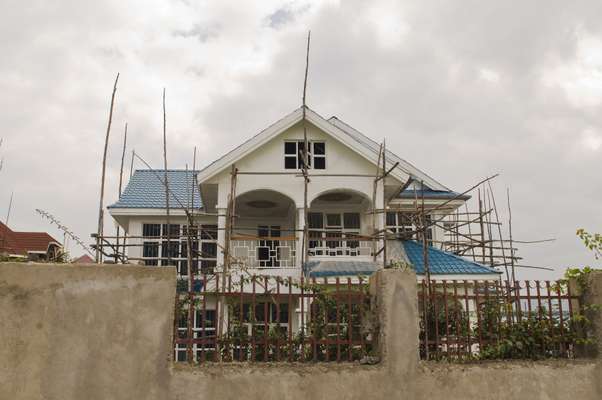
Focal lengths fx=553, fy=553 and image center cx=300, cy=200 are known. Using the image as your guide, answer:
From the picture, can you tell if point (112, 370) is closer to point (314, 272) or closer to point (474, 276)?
point (314, 272)

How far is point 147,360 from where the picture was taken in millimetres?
5992

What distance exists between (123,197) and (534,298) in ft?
56.2

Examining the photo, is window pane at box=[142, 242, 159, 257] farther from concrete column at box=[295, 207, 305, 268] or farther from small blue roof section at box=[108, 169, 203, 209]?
concrete column at box=[295, 207, 305, 268]

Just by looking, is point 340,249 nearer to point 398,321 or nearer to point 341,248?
point 341,248

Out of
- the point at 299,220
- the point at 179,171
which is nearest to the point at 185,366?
the point at 299,220

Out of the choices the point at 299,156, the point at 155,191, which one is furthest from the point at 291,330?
the point at 155,191

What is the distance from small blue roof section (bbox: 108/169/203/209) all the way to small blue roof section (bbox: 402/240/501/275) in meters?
7.72

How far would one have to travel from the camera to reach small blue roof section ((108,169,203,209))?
2048 cm

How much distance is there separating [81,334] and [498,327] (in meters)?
4.87

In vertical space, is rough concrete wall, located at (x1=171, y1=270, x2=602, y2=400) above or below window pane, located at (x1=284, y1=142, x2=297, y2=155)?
below

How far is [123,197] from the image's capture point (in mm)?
20938

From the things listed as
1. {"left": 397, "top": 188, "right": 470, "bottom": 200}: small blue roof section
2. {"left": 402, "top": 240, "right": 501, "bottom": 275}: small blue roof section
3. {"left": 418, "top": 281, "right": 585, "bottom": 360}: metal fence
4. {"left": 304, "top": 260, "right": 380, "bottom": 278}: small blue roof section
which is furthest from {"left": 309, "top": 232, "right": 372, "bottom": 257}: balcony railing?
{"left": 418, "top": 281, "right": 585, "bottom": 360}: metal fence

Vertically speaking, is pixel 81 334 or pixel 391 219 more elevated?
pixel 391 219

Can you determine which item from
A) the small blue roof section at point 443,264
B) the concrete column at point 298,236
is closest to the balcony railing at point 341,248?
the concrete column at point 298,236
